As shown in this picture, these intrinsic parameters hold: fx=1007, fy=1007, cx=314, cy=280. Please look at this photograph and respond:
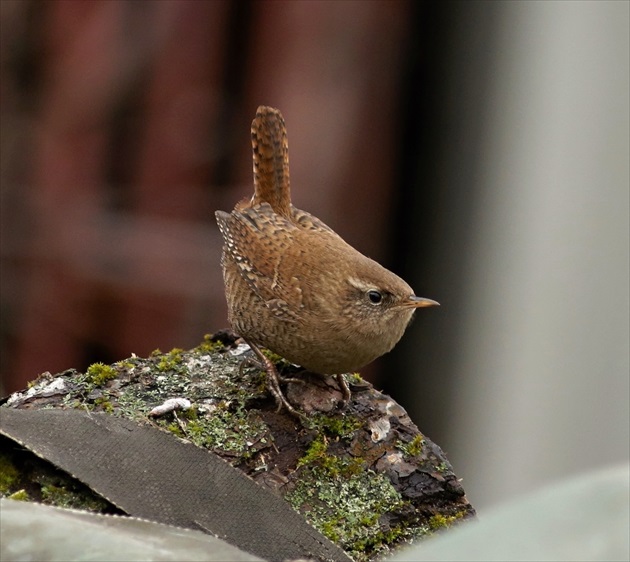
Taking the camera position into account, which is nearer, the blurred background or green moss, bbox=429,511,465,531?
green moss, bbox=429,511,465,531

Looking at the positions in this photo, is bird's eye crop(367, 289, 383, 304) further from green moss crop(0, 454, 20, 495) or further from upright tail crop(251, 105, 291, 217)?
green moss crop(0, 454, 20, 495)

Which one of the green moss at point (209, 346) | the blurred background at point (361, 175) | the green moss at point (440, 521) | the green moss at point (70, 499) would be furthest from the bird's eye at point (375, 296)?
the blurred background at point (361, 175)

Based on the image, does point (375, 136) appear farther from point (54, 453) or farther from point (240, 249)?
point (54, 453)

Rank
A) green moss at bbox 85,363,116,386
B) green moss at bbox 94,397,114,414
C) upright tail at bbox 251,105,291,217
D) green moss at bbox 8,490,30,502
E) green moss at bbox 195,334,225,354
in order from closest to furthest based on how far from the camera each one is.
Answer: green moss at bbox 8,490,30,502, green moss at bbox 94,397,114,414, green moss at bbox 85,363,116,386, green moss at bbox 195,334,225,354, upright tail at bbox 251,105,291,217

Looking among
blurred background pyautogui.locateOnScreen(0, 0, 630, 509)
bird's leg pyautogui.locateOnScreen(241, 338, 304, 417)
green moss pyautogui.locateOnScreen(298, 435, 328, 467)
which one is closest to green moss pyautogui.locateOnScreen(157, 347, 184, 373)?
bird's leg pyautogui.locateOnScreen(241, 338, 304, 417)

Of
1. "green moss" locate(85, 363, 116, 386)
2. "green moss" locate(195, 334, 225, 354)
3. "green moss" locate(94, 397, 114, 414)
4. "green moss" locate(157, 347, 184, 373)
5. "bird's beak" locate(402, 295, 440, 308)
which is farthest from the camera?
"bird's beak" locate(402, 295, 440, 308)
